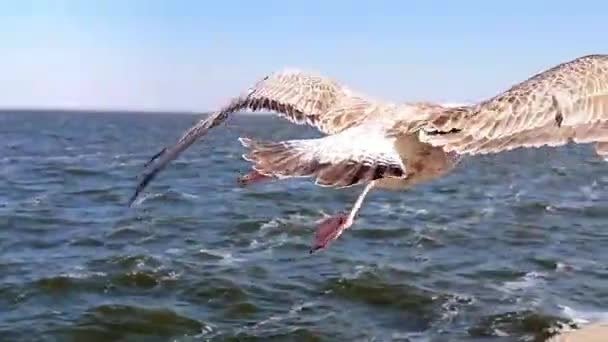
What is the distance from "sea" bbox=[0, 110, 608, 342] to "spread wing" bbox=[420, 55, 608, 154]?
120 inches

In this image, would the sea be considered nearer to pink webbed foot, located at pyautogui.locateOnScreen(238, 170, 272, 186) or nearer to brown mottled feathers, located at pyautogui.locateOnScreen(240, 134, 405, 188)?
pink webbed foot, located at pyautogui.locateOnScreen(238, 170, 272, 186)

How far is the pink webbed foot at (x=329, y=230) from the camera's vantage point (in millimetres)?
5828

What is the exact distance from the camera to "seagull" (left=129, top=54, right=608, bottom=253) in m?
5.04

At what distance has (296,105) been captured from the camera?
7.31 meters

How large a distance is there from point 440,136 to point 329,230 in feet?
3.47

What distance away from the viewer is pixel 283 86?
7590 mm

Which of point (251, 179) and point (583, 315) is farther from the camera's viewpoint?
point (583, 315)

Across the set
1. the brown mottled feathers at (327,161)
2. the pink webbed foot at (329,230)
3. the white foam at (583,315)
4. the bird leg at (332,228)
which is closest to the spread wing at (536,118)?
the brown mottled feathers at (327,161)

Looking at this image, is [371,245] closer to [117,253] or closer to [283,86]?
[117,253]

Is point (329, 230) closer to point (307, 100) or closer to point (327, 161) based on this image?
point (327, 161)

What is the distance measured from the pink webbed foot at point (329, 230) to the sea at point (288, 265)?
2209mm

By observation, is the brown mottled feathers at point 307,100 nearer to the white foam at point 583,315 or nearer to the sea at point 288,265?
the sea at point 288,265

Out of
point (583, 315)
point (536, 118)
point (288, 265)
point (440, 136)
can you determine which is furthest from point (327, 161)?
point (288, 265)

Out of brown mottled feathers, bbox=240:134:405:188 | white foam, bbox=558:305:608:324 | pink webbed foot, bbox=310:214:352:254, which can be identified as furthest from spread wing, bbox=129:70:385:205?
white foam, bbox=558:305:608:324
